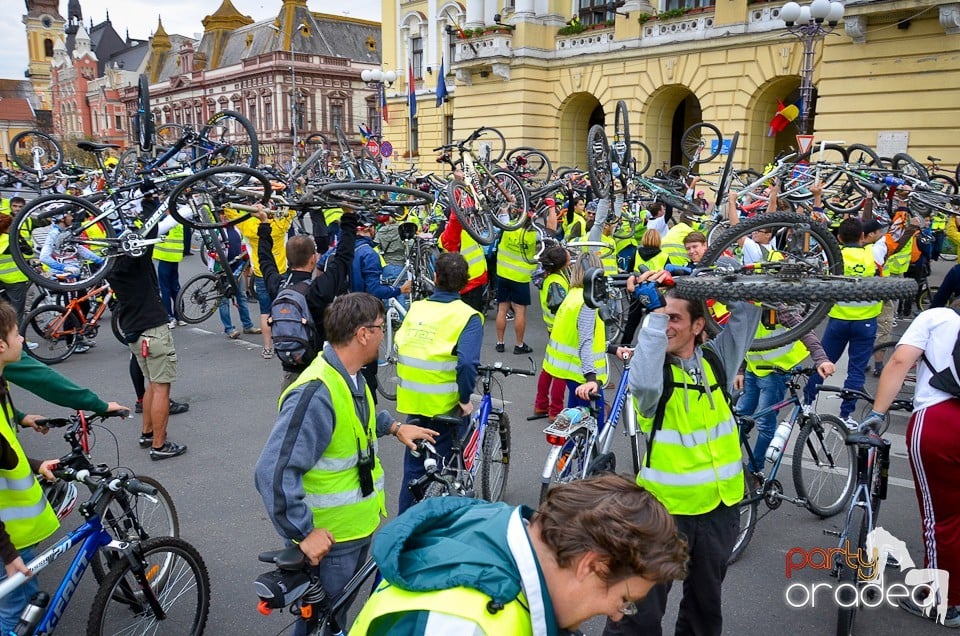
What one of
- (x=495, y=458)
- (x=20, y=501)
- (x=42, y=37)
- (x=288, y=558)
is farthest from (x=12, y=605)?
(x=42, y=37)

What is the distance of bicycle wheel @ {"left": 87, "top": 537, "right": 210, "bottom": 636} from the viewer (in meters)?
3.03

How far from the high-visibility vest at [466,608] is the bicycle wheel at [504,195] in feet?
26.1

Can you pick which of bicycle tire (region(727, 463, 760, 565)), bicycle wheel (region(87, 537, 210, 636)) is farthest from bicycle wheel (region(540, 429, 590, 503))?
bicycle wheel (region(87, 537, 210, 636))

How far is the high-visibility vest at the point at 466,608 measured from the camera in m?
1.28

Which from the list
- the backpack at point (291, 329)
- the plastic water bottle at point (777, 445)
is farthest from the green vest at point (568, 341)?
the backpack at point (291, 329)

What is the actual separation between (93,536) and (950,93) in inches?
787

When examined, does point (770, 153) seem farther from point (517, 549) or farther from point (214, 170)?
point (517, 549)

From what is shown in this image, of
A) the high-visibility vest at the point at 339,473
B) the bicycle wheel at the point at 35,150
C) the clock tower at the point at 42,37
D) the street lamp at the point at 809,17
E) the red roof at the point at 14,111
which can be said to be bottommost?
the high-visibility vest at the point at 339,473

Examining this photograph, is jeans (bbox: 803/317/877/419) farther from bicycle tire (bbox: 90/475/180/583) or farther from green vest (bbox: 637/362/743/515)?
bicycle tire (bbox: 90/475/180/583)

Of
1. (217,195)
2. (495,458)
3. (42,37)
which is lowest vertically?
(495,458)

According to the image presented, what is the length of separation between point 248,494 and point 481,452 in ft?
6.40

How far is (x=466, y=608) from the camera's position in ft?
4.23

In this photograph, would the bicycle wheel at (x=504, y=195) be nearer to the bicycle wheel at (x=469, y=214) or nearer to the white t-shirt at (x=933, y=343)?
the bicycle wheel at (x=469, y=214)

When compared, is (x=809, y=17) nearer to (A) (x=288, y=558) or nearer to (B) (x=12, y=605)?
(A) (x=288, y=558)
